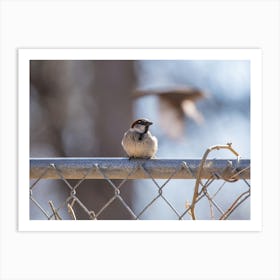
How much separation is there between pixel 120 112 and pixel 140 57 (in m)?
2.19

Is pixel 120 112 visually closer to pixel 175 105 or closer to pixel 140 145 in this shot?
pixel 175 105

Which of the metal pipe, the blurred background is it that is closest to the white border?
the metal pipe

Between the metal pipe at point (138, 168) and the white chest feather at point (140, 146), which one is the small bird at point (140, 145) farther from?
the metal pipe at point (138, 168)

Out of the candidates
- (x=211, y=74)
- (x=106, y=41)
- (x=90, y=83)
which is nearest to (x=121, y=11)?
(x=106, y=41)

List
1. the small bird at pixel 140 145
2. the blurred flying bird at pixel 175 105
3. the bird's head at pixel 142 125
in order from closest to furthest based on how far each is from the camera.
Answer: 1. the small bird at pixel 140 145
2. the bird's head at pixel 142 125
3. the blurred flying bird at pixel 175 105

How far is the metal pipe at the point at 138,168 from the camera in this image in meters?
4.27

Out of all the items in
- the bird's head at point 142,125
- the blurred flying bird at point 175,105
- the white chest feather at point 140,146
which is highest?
the blurred flying bird at point 175,105

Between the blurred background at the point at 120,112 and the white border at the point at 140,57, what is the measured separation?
1.24 m

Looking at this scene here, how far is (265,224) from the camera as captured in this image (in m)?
4.70

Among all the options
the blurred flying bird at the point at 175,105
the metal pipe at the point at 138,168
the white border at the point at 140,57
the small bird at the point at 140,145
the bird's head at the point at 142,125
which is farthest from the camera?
the blurred flying bird at the point at 175,105

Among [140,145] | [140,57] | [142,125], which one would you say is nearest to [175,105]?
[142,125]

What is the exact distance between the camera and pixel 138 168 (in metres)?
4.26

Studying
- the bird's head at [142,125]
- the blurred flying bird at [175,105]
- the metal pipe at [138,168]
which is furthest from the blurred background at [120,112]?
the metal pipe at [138,168]

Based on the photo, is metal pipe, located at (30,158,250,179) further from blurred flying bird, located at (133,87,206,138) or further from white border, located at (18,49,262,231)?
blurred flying bird, located at (133,87,206,138)
